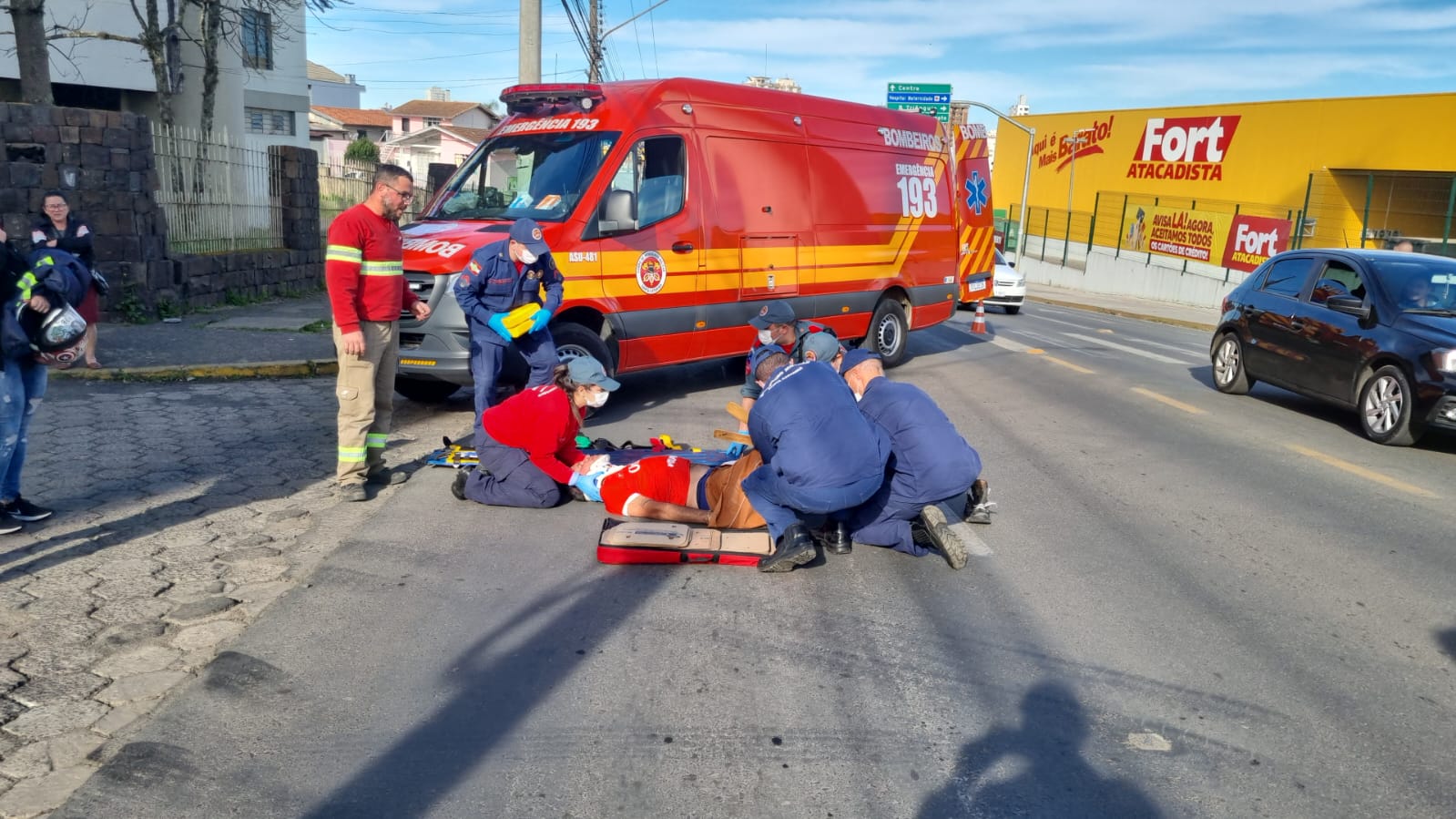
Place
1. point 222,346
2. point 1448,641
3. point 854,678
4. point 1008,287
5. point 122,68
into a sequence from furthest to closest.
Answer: point 122,68
point 1008,287
point 222,346
point 1448,641
point 854,678

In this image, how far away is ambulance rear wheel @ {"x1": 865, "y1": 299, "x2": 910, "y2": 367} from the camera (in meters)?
12.2

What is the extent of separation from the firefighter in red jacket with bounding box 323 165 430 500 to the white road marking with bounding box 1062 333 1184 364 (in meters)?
11.3

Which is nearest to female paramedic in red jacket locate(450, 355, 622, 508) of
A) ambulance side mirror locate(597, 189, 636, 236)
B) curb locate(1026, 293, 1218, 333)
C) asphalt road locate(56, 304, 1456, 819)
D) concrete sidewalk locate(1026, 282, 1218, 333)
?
asphalt road locate(56, 304, 1456, 819)

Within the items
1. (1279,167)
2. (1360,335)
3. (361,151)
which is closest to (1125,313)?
(1279,167)

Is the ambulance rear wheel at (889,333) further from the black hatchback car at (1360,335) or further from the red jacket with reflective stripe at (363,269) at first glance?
the red jacket with reflective stripe at (363,269)

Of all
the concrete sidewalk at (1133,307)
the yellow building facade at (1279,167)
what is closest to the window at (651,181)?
the concrete sidewalk at (1133,307)

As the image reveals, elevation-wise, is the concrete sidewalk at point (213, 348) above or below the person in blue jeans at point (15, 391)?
below

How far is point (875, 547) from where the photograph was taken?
19.5 ft

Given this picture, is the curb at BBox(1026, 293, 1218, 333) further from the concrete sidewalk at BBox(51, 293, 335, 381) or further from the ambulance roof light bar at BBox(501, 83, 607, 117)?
the concrete sidewalk at BBox(51, 293, 335, 381)

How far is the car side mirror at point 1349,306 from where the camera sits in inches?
368

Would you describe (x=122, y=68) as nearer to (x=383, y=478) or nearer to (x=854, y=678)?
(x=383, y=478)

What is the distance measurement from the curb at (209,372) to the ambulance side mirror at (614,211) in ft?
9.76

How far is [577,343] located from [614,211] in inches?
44.8

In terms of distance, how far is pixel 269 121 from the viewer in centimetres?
3759
